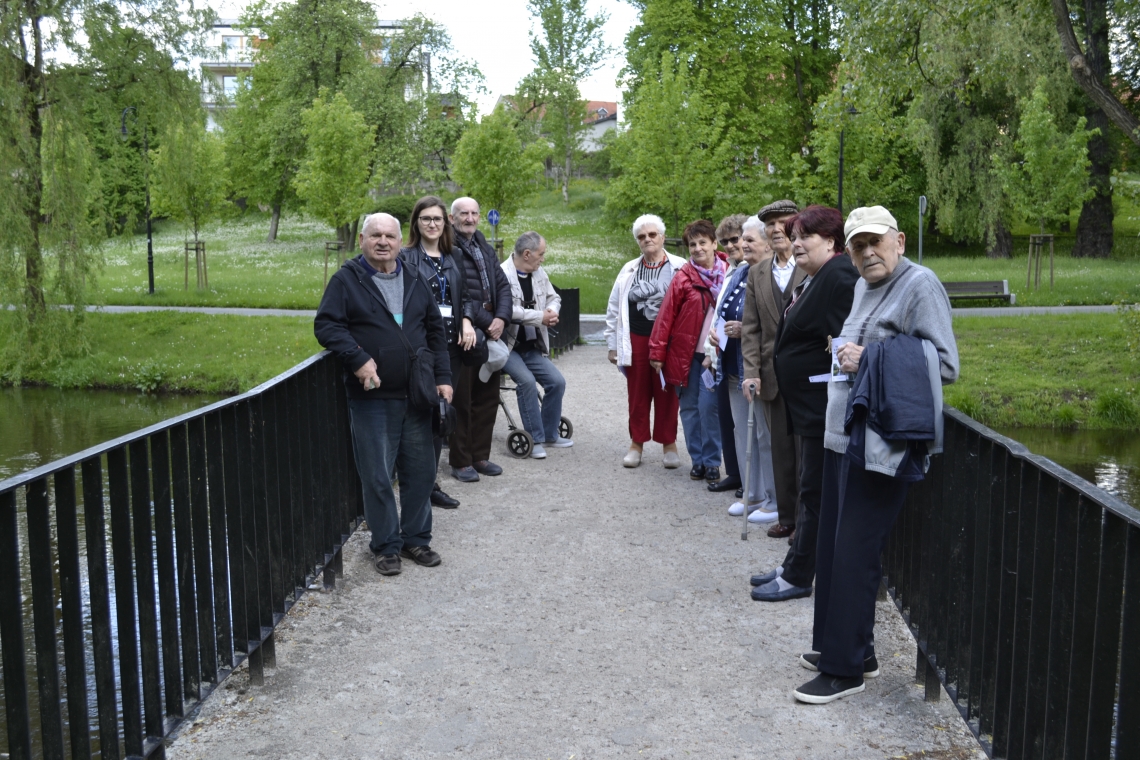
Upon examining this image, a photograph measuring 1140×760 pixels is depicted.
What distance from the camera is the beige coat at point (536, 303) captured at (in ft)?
31.0

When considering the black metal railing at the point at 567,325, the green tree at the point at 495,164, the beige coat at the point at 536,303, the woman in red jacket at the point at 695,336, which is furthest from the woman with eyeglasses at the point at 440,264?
the green tree at the point at 495,164

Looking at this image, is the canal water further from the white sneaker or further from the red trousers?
the white sneaker

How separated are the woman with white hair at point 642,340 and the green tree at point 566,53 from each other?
207 ft

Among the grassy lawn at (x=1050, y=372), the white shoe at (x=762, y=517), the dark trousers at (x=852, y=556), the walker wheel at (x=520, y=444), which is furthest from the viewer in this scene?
the grassy lawn at (x=1050, y=372)

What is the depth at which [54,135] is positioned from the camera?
20.8 metres

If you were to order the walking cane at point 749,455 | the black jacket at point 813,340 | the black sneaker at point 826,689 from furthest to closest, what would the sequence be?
the walking cane at point 749,455, the black jacket at point 813,340, the black sneaker at point 826,689

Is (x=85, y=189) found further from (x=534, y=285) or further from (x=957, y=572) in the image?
(x=957, y=572)

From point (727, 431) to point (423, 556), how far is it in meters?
2.74

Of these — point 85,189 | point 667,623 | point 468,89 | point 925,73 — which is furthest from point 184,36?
point 468,89

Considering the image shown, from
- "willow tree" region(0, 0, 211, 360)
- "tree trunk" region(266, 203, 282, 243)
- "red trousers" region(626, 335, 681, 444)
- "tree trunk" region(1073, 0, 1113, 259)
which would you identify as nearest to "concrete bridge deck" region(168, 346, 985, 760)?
"red trousers" region(626, 335, 681, 444)

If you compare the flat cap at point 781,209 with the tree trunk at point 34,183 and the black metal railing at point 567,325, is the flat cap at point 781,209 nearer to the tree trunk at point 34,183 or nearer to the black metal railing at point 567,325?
the black metal railing at point 567,325

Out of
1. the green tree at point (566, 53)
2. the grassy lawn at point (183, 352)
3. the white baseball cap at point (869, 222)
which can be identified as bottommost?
the grassy lawn at point (183, 352)

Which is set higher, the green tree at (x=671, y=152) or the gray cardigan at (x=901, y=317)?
the green tree at (x=671, y=152)

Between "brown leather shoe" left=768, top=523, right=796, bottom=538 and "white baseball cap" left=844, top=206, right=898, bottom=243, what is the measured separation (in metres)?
3.08
